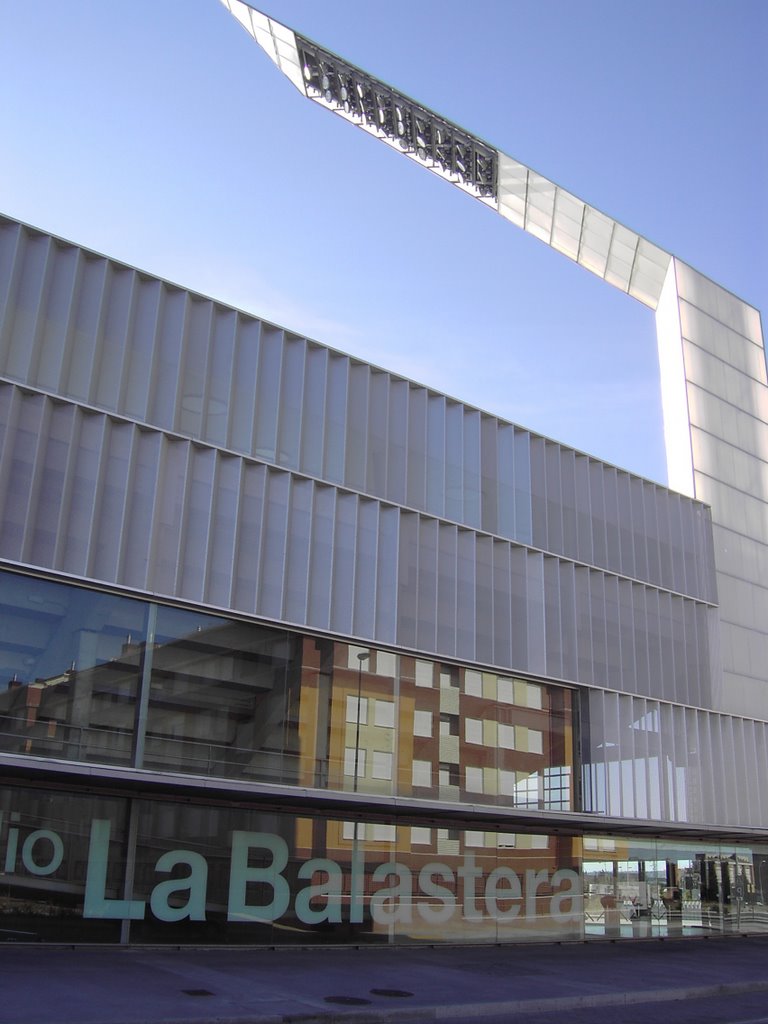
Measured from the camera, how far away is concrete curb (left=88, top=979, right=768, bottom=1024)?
11738 mm

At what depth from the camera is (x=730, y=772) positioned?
92.0ft

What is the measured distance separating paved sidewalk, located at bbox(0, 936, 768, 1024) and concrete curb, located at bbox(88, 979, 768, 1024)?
2 cm

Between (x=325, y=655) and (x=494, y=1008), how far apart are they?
882 centimetres

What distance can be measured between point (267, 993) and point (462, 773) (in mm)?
9414

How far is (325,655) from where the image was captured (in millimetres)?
21141

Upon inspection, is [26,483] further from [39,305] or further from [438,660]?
[438,660]

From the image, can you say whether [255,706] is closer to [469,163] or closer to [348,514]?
[348,514]

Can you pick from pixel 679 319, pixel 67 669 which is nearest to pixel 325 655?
pixel 67 669

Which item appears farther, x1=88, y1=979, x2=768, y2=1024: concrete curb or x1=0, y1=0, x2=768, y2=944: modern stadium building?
x1=0, y1=0, x2=768, y2=944: modern stadium building

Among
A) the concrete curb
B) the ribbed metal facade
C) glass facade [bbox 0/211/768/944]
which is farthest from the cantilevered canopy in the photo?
the concrete curb

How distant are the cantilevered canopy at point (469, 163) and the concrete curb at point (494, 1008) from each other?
24504 mm

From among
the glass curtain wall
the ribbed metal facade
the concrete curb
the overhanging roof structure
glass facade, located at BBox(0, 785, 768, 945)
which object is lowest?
the concrete curb

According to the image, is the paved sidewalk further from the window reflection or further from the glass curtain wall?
the window reflection

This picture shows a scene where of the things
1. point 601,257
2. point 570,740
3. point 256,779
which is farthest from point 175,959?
point 601,257
